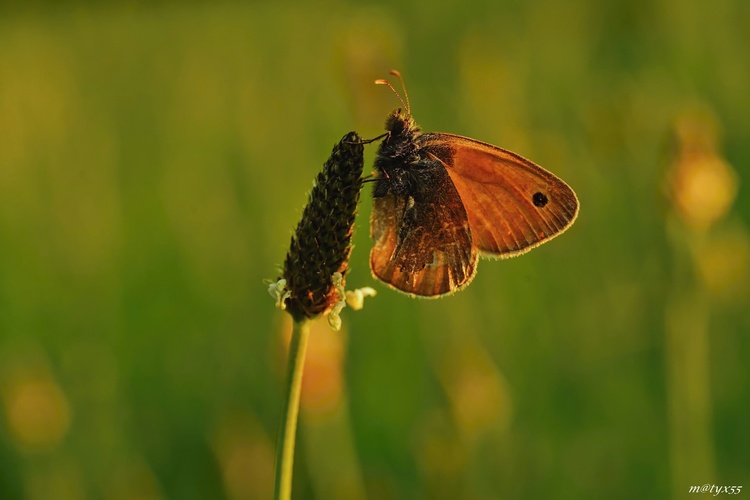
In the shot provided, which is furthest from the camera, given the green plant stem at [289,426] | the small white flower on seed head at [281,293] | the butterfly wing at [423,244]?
the butterfly wing at [423,244]

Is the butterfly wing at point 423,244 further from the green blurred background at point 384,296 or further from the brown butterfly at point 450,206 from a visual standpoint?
the green blurred background at point 384,296

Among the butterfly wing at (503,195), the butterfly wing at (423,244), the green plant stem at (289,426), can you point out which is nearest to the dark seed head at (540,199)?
the butterfly wing at (503,195)

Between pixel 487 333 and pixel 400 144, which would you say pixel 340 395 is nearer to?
pixel 400 144

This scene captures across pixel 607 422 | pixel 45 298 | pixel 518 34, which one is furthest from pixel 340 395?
pixel 518 34

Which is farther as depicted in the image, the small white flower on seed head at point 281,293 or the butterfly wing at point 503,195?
the butterfly wing at point 503,195

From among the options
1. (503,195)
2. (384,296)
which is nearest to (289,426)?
(503,195)

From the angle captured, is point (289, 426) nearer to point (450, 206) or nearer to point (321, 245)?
point (321, 245)
